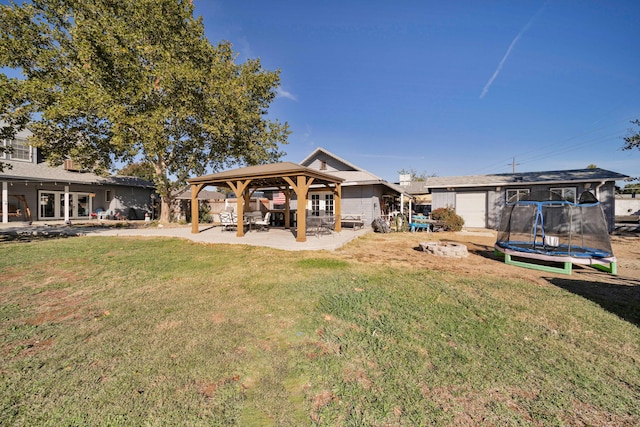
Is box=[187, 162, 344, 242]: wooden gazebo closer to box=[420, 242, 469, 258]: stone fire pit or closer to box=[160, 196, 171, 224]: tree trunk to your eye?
box=[420, 242, 469, 258]: stone fire pit

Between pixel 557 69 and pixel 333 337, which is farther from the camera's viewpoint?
pixel 557 69

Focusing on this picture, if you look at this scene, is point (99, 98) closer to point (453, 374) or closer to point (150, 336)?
point (150, 336)

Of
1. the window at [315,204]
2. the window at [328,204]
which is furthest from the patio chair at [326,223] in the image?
the window at [315,204]

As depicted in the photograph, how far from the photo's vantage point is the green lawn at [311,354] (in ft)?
6.32

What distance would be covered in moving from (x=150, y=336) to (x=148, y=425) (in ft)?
4.73

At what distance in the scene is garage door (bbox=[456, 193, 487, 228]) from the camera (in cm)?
1711

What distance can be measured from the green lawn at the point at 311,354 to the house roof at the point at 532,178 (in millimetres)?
14073

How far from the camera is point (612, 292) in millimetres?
4637

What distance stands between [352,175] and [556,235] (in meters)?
10.6

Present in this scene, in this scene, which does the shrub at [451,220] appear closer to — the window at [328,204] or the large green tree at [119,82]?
the window at [328,204]

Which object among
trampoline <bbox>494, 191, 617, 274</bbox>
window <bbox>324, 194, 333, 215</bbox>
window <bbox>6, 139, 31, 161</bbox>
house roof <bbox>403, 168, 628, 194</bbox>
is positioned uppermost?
window <bbox>6, 139, 31, 161</bbox>

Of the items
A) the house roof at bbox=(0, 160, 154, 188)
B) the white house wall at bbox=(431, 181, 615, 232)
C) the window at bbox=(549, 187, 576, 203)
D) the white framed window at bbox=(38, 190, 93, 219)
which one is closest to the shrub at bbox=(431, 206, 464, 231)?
the white house wall at bbox=(431, 181, 615, 232)

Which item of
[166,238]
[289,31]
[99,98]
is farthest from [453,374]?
[289,31]

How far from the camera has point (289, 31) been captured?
15.3m
